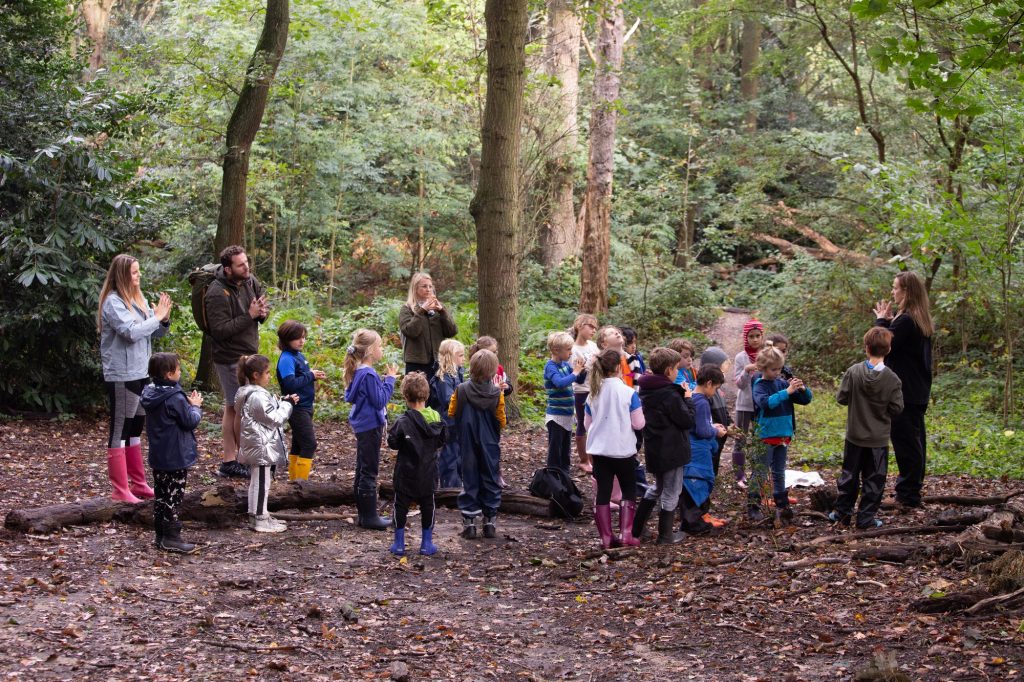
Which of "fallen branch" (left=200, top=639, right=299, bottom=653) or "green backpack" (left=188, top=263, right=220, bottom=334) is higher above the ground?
"green backpack" (left=188, top=263, right=220, bottom=334)

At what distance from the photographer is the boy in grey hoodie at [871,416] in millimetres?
6910

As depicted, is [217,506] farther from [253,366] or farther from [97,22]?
[97,22]

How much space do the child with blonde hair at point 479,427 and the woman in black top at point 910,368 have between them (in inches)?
129

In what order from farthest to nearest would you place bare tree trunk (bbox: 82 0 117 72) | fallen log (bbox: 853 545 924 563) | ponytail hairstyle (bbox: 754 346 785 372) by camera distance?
bare tree trunk (bbox: 82 0 117 72)
ponytail hairstyle (bbox: 754 346 785 372)
fallen log (bbox: 853 545 924 563)

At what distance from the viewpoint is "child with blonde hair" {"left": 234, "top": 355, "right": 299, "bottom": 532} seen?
7051 mm

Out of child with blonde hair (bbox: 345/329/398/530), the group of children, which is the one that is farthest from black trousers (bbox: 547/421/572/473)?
child with blonde hair (bbox: 345/329/398/530)

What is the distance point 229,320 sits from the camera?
8.30 meters

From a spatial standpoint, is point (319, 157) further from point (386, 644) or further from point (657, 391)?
point (386, 644)

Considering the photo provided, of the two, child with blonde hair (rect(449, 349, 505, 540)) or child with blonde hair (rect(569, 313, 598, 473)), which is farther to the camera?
child with blonde hair (rect(569, 313, 598, 473))

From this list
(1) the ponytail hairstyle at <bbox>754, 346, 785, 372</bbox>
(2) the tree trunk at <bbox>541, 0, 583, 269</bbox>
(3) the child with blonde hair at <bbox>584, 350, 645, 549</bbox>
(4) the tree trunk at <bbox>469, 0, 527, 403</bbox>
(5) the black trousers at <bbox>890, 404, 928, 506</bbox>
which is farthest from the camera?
(2) the tree trunk at <bbox>541, 0, 583, 269</bbox>

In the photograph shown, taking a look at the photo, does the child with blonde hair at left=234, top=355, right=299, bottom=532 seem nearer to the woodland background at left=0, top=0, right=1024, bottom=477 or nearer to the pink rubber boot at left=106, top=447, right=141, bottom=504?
the pink rubber boot at left=106, top=447, right=141, bottom=504

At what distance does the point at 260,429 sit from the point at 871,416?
15.5 ft

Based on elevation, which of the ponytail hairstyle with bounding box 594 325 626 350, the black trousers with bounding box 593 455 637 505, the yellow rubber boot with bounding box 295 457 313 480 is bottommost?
the yellow rubber boot with bounding box 295 457 313 480

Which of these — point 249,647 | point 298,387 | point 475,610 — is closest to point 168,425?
point 298,387
